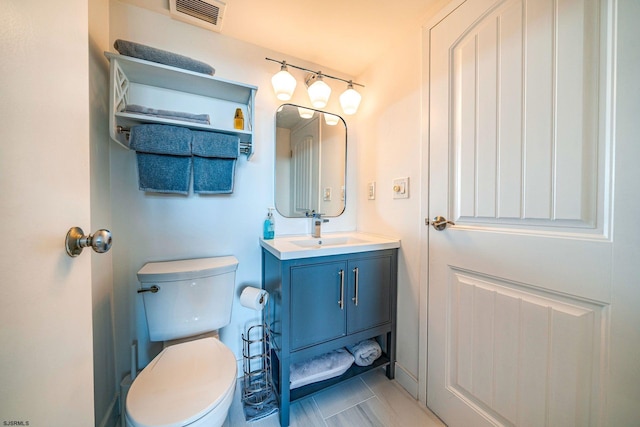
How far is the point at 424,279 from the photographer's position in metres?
1.31

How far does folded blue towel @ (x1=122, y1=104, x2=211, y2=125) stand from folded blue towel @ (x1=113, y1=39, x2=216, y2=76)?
23 centimetres

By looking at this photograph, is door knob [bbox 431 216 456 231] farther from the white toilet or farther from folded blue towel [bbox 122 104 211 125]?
folded blue towel [bbox 122 104 211 125]

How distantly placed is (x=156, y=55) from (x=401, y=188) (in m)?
1.53

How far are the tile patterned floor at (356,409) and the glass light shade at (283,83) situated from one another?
6.40 ft

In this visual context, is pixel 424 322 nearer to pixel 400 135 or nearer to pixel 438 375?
pixel 438 375

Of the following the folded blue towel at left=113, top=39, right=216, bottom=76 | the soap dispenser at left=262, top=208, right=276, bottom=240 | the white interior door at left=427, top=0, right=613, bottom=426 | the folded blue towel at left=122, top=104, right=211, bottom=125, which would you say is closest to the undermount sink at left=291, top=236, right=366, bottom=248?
the soap dispenser at left=262, top=208, right=276, bottom=240

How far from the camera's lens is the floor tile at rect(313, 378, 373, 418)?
130 centimetres

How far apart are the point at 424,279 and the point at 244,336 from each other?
1241 mm

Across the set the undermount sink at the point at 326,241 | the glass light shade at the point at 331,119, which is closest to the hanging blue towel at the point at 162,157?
the undermount sink at the point at 326,241

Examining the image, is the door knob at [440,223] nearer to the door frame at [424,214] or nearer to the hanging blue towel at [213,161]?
the door frame at [424,214]

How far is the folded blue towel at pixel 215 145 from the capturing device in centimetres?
123

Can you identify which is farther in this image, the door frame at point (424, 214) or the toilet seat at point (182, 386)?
the door frame at point (424, 214)

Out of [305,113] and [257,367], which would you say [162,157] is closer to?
[305,113]

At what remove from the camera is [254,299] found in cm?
130
